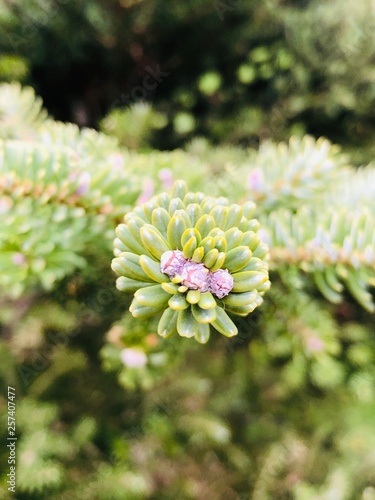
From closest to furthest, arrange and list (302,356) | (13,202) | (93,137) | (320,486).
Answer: (13,202) < (93,137) < (302,356) < (320,486)

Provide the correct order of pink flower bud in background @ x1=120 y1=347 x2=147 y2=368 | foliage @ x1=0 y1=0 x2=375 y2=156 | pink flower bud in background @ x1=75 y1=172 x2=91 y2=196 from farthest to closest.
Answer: foliage @ x1=0 y1=0 x2=375 y2=156
pink flower bud in background @ x1=120 y1=347 x2=147 y2=368
pink flower bud in background @ x1=75 y1=172 x2=91 y2=196

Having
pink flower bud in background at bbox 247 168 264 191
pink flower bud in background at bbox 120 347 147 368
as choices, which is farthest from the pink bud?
pink flower bud in background at bbox 120 347 147 368

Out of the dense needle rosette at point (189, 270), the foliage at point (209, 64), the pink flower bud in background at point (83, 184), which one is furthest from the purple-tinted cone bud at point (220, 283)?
the foliage at point (209, 64)

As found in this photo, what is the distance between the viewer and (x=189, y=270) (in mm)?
282

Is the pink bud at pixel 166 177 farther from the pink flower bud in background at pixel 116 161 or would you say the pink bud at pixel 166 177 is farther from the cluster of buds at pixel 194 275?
the cluster of buds at pixel 194 275

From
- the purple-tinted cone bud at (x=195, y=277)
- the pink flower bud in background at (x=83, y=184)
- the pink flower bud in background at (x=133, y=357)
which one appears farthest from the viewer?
the pink flower bud in background at (x=133, y=357)

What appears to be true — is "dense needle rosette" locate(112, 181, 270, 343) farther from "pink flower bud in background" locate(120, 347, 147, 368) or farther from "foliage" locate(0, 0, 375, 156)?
"foliage" locate(0, 0, 375, 156)

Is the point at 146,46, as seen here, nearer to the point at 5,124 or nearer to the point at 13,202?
the point at 5,124

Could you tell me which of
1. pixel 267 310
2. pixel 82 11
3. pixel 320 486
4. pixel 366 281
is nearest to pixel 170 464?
pixel 320 486

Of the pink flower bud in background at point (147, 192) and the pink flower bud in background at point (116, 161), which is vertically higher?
the pink flower bud in background at point (116, 161)

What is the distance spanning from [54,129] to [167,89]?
17.0 inches

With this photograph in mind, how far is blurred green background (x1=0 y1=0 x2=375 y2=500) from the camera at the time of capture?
2.14ft

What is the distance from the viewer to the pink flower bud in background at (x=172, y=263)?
285mm

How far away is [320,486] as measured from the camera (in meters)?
0.89
